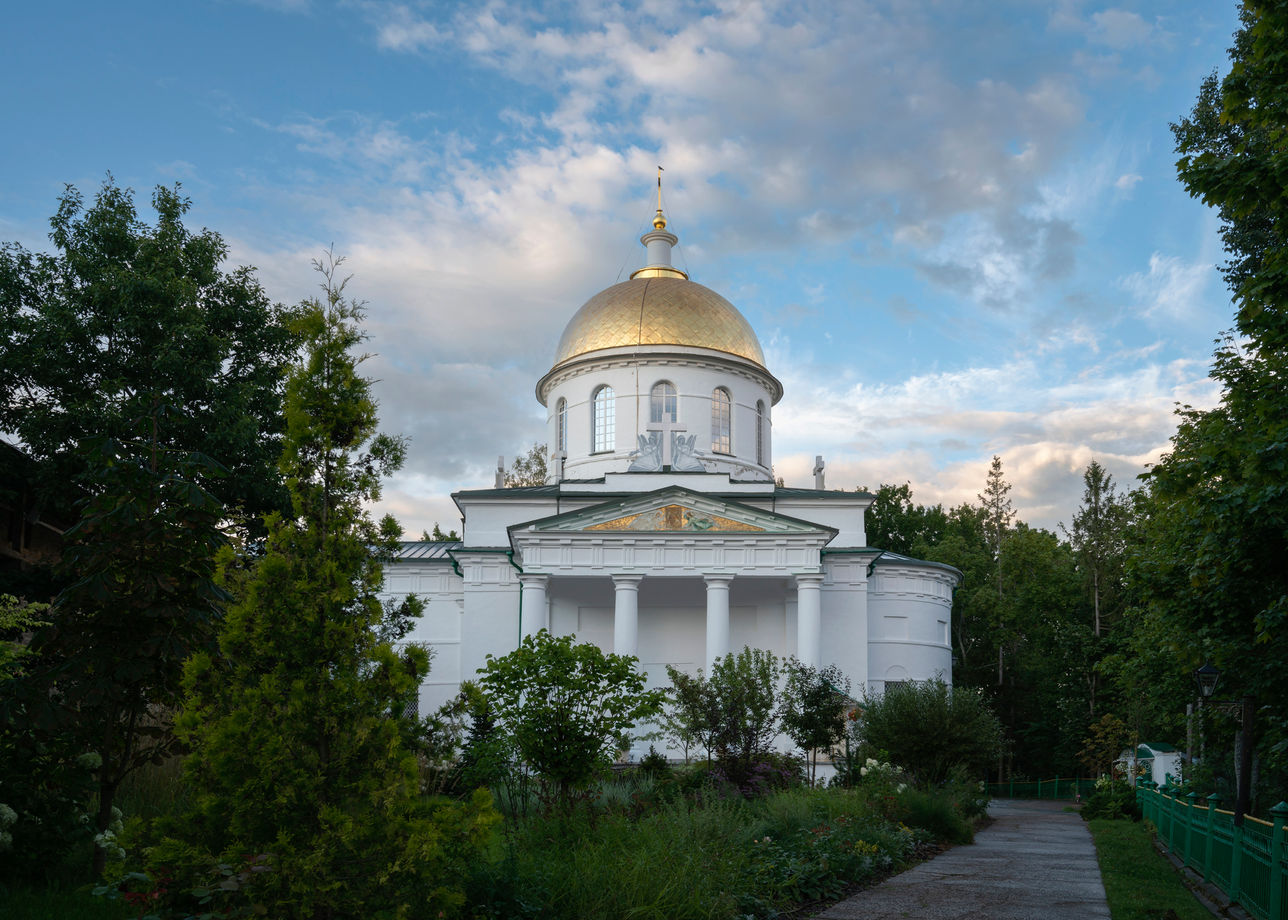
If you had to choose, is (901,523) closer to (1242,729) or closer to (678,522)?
(678,522)

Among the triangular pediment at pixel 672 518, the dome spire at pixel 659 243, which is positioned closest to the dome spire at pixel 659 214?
the dome spire at pixel 659 243

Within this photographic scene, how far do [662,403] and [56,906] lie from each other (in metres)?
29.0

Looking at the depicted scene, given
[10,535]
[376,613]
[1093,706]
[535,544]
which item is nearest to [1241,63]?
[376,613]

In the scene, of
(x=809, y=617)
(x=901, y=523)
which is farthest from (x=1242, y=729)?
(x=901, y=523)

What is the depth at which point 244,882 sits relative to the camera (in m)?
5.08

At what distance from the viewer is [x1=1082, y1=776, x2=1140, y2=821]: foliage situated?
78.2 ft

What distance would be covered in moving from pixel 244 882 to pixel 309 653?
1.19 metres

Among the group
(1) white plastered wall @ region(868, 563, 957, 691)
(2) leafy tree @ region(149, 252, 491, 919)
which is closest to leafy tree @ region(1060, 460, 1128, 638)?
(1) white plastered wall @ region(868, 563, 957, 691)

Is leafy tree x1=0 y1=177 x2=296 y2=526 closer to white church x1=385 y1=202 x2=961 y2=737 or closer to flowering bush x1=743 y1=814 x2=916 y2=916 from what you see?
white church x1=385 y1=202 x2=961 y2=737

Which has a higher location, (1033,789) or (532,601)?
(532,601)

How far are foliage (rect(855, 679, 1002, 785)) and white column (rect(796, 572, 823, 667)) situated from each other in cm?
694

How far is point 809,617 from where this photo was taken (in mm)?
28031

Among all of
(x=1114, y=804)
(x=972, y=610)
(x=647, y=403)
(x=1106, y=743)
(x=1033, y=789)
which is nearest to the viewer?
(x=1114, y=804)

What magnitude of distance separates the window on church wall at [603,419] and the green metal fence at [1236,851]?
72.1 feet
